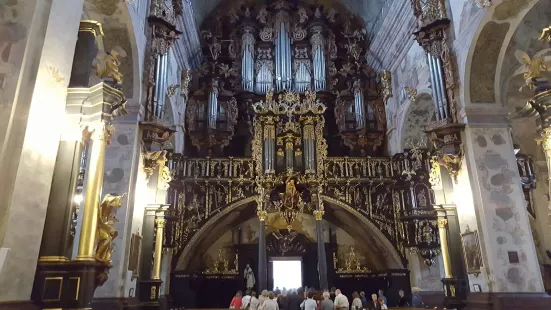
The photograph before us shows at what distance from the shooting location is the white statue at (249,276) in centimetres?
1670

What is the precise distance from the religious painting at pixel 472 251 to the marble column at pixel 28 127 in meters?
8.84

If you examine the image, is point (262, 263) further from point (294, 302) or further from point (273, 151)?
point (273, 151)

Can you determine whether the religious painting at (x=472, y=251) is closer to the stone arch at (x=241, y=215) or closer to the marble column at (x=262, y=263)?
Result: the stone arch at (x=241, y=215)

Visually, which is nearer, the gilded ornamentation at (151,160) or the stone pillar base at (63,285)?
the stone pillar base at (63,285)

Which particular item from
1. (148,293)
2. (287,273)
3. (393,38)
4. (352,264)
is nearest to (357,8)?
(393,38)

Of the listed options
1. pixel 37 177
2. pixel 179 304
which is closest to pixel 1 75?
pixel 37 177

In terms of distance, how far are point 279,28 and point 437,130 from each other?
1169 cm

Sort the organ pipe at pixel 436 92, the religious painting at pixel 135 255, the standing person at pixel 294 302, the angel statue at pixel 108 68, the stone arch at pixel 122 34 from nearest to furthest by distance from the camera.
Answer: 1. the angel statue at pixel 108 68
2. the stone arch at pixel 122 34
3. the religious painting at pixel 135 255
4. the organ pipe at pixel 436 92
5. the standing person at pixel 294 302

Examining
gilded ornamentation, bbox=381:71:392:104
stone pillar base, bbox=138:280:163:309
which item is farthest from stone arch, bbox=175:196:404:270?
gilded ornamentation, bbox=381:71:392:104

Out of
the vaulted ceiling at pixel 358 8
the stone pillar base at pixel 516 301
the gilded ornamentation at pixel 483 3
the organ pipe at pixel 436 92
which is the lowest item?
the stone pillar base at pixel 516 301

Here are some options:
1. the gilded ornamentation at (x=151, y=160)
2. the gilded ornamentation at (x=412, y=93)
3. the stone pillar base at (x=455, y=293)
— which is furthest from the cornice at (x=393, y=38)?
the gilded ornamentation at (x=151, y=160)

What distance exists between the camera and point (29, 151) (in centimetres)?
520

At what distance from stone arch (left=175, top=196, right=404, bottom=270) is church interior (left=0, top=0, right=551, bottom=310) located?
97 millimetres

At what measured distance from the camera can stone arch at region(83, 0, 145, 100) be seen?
376 inches
